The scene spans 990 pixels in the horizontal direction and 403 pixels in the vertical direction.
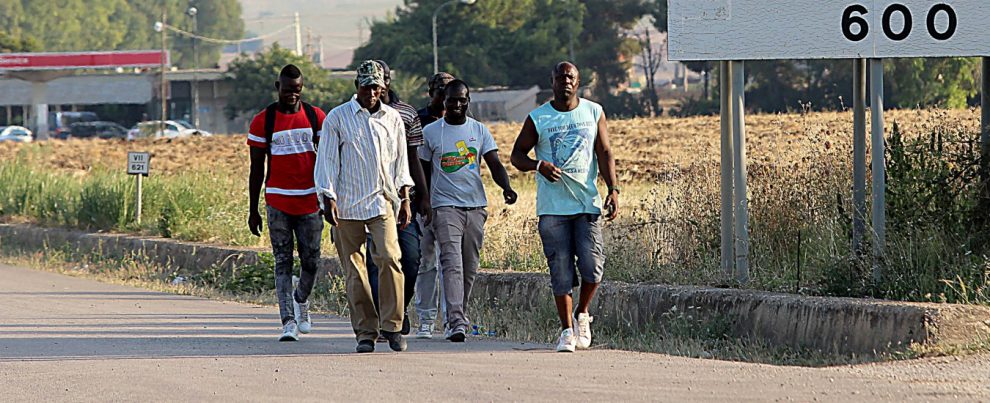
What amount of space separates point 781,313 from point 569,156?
1.69m

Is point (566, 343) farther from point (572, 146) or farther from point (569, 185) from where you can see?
point (572, 146)

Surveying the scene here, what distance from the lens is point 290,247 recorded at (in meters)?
9.54

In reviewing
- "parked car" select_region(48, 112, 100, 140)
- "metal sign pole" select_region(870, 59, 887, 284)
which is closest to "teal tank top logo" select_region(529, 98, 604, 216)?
"metal sign pole" select_region(870, 59, 887, 284)

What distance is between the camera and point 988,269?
903 cm

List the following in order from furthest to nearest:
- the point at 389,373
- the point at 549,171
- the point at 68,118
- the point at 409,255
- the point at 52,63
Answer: the point at 68,118 < the point at 52,63 < the point at 409,255 < the point at 549,171 < the point at 389,373

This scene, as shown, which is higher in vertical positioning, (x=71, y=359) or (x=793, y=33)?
(x=793, y=33)

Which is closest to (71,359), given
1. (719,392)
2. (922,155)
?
(719,392)

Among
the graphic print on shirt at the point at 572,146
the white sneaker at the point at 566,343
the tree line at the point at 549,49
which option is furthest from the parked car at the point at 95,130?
the white sneaker at the point at 566,343

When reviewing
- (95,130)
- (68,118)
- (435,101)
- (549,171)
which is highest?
(68,118)

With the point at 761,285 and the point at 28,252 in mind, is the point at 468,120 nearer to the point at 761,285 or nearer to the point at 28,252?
the point at 761,285

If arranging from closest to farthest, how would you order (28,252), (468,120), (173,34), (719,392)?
(719,392), (468,120), (28,252), (173,34)

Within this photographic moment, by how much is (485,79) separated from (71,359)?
73121 mm

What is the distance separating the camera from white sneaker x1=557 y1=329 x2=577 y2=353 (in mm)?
8664

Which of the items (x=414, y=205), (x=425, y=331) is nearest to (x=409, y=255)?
(x=414, y=205)
